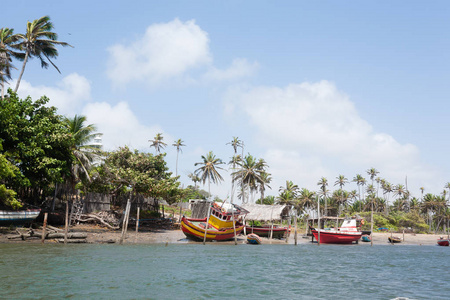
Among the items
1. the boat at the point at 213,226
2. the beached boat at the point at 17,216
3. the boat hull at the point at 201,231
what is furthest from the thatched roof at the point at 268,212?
the beached boat at the point at 17,216

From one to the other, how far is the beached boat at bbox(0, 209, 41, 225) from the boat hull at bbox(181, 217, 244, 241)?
12.8 meters

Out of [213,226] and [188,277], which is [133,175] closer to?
[213,226]

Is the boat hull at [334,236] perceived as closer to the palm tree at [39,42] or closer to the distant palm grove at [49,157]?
the distant palm grove at [49,157]

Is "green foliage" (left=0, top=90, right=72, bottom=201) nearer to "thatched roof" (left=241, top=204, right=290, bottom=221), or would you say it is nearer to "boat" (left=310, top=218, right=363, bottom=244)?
"thatched roof" (left=241, top=204, right=290, bottom=221)

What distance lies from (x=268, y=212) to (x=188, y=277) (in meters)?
30.6

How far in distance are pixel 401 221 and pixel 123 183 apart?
63.1 m

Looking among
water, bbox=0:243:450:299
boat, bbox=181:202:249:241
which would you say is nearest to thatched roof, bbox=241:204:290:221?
boat, bbox=181:202:249:241

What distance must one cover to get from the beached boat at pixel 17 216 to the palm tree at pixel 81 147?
20.1 ft

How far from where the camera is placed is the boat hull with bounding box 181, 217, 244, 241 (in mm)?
32975

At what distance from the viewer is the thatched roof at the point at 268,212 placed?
4456cm

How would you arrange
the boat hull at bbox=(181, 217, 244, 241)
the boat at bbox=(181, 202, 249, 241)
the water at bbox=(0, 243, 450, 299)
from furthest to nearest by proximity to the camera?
the boat at bbox=(181, 202, 249, 241) < the boat hull at bbox=(181, 217, 244, 241) < the water at bbox=(0, 243, 450, 299)

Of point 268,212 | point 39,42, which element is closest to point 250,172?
point 268,212

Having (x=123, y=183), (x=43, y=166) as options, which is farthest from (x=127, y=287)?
(x=123, y=183)

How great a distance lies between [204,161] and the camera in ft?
210
